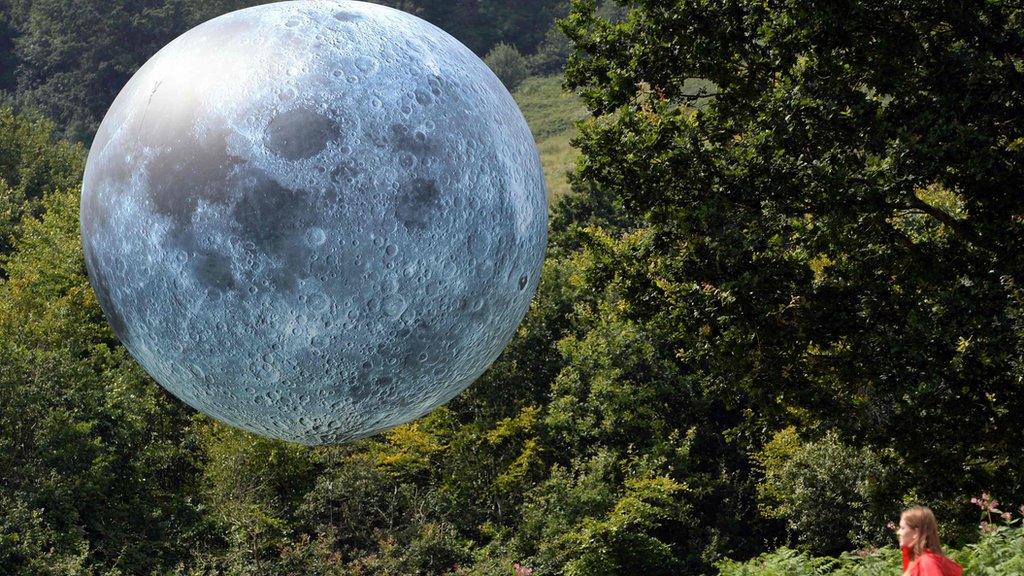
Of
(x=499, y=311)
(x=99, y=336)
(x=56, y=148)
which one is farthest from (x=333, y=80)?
(x=56, y=148)

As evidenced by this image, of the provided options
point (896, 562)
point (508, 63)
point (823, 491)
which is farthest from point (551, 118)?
point (896, 562)

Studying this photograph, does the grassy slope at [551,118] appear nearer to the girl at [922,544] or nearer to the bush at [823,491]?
the bush at [823,491]

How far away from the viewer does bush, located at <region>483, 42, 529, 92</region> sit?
222ft

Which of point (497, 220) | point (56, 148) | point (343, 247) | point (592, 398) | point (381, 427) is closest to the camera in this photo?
point (343, 247)

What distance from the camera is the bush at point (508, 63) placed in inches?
2670

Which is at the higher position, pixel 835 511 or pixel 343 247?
pixel 343 247

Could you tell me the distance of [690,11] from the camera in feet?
44.1

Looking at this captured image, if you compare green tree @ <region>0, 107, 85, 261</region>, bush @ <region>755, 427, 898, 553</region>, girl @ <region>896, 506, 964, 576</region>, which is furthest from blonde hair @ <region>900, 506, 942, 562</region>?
green tree @ <region>0, 107, 85, 261</region>

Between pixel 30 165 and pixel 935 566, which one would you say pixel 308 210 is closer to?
pixel 935 566

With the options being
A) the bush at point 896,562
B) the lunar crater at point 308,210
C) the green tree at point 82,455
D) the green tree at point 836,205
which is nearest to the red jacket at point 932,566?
the bush at point 896,562

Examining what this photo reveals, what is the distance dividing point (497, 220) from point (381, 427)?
154 cm

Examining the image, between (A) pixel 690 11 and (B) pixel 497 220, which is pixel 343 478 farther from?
(B) pixel 497 220

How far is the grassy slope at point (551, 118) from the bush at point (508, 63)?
50 cm

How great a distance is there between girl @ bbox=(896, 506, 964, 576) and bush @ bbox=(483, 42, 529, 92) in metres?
60.9
